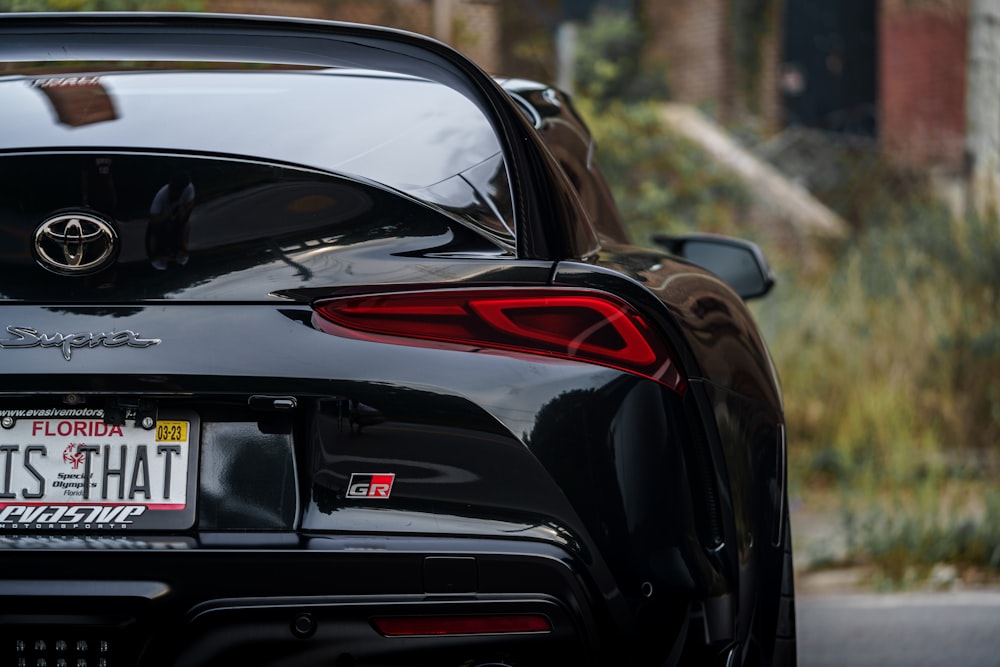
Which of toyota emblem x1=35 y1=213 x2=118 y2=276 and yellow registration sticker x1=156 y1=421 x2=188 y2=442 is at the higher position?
toyota emblem x1=35 y1=213 x2=118 y2=276

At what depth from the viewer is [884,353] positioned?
7719 millimetres

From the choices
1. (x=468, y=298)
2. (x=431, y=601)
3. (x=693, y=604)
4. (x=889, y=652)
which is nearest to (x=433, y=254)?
(x=468, y=298)

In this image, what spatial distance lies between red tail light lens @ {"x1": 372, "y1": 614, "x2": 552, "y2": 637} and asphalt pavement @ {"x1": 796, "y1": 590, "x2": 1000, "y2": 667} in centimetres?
237

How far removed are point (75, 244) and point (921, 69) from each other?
1750 centimetres

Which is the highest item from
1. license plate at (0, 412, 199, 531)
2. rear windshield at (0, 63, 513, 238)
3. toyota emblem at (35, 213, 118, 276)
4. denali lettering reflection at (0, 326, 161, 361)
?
rear windshield at (0, 63, 513, 238)

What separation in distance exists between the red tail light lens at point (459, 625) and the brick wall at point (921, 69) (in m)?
15.5

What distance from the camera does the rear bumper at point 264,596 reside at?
2016mm

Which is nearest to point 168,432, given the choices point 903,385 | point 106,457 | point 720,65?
point 106,457

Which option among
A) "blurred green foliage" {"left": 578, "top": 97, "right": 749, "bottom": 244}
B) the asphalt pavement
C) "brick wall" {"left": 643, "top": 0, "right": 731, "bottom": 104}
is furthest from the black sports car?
"brick wall" {"left": 643, "top": 0, "right": 731, "bottom": 104}

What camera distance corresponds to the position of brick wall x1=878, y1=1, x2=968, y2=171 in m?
17.2

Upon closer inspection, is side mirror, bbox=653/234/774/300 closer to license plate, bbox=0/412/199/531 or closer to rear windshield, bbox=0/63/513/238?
rear windshield, bbox=0/63/513/238

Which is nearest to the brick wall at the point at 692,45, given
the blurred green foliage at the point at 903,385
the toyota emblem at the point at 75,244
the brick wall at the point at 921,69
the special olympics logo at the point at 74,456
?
the brick wall at the point at 921,69

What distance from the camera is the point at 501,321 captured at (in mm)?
2092

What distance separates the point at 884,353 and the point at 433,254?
609 cm
